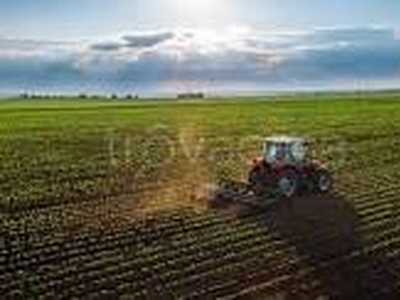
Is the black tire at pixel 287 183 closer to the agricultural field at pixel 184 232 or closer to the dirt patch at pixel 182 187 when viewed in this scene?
the agricultural field at pixel 184 232

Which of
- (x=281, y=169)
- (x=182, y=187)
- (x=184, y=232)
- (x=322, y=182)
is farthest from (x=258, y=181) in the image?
(x=184, y=232)

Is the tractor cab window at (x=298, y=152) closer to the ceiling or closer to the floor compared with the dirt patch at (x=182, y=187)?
closer to the ceiling

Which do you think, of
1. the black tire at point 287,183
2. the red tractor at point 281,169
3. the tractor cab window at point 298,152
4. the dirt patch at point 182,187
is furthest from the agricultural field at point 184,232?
the tractor cab window at point 298,152

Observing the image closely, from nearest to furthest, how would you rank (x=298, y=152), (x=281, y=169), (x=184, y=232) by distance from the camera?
(x=184, y=232) < (x=281, y=169) < (x=298, y=152)

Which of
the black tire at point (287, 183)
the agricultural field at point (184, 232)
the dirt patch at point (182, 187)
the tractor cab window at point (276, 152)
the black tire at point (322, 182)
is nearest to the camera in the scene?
the agricultural field at point (184, 232)

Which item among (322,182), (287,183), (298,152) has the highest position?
(298,152)

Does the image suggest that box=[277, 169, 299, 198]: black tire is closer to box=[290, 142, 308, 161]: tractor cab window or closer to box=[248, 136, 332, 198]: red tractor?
box=[248, 136, 332, 198]: red tractor

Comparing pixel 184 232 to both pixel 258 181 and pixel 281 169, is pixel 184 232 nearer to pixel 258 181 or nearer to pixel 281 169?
pixel 258 181

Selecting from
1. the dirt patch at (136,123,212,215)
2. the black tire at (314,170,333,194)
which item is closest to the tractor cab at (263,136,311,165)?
the black tire at (314,170,333,194)

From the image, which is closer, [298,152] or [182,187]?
[298,152]
